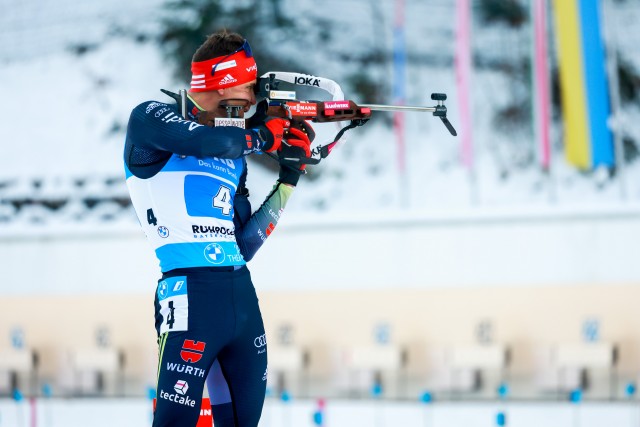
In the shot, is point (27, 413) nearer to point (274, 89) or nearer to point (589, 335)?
point (589, 335)

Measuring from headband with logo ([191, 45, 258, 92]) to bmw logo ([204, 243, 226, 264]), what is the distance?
1.45 ft

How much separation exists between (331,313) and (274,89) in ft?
19.1

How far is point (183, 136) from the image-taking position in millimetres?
2482

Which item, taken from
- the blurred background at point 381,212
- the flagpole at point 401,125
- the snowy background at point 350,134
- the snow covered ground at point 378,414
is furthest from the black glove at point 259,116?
the flagpole at point 401,125

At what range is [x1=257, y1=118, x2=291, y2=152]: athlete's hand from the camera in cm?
264

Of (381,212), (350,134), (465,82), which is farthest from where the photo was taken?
(381,212)

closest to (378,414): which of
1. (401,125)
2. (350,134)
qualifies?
(350,134)

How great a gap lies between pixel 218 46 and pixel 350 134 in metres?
5.44

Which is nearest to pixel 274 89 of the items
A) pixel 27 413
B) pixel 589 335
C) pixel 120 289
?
pixel 27 413

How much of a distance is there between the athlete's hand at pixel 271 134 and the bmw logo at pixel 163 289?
447mm

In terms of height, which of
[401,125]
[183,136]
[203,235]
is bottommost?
[203,235]

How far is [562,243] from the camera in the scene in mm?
8023

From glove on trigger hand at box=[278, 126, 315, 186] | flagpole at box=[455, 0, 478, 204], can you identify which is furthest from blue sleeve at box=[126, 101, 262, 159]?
flagpole at box=[455, 0, 478, 204]

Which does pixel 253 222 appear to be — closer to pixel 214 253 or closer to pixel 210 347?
pixel 214 253
